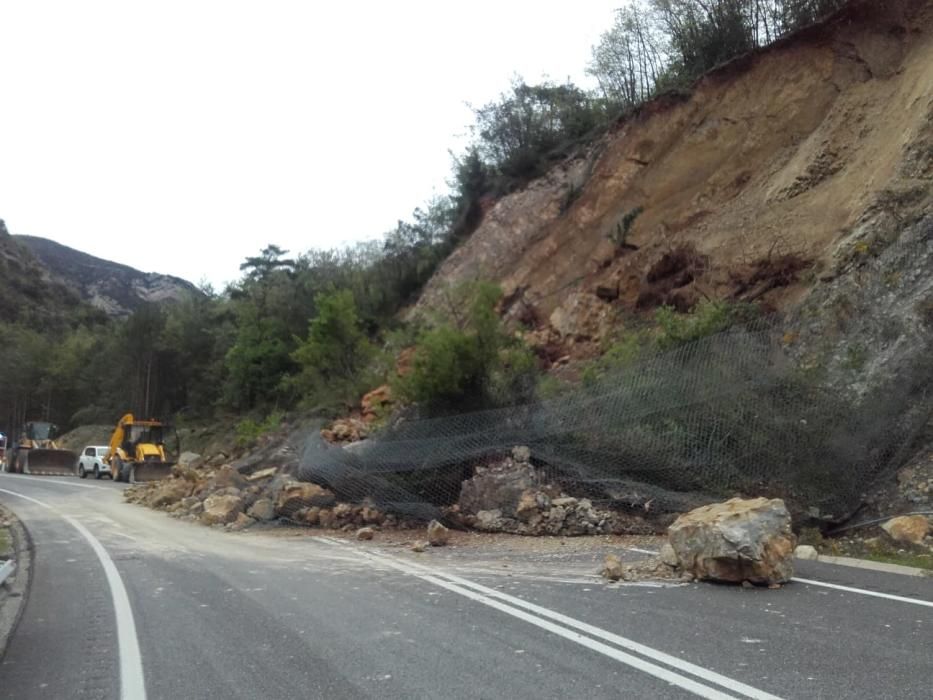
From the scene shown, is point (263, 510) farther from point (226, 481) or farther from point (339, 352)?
point (339, 352)

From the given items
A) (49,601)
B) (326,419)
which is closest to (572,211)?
(326,419)

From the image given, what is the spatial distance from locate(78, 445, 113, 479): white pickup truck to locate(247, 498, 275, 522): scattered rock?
78.0 ft

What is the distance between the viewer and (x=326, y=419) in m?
27.6

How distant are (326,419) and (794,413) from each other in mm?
17835

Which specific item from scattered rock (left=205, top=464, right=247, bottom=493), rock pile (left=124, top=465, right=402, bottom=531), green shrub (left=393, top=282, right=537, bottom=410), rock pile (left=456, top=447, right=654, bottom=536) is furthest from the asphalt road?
scattered rock (left=205, top=464, right=247, bottom=493)

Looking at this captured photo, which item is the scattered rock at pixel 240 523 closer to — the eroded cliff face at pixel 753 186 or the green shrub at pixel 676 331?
the green shrub at pixel 676 331

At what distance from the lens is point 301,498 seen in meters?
15.3

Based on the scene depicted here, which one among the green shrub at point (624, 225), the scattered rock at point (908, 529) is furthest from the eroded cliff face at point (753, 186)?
the scattered rock at point (908, 529)

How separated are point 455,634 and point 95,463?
34.8 meters

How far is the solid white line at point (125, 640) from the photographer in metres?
5.23

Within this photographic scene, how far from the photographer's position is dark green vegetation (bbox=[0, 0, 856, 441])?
17156 mm

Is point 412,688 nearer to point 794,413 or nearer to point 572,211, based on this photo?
point 794,413

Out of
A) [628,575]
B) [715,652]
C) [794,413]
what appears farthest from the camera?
[794,413]

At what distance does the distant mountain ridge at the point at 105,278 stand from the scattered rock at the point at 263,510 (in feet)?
440
